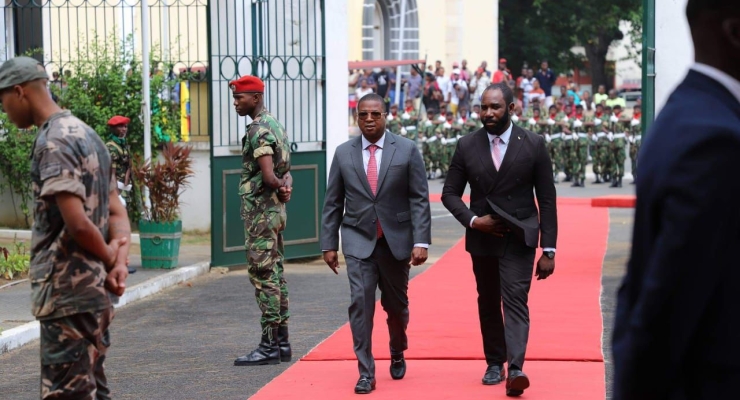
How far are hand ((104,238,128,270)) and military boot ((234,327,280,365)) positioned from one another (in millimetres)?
3475

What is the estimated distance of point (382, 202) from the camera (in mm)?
7848

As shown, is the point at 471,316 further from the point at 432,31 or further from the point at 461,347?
the point at 432,31

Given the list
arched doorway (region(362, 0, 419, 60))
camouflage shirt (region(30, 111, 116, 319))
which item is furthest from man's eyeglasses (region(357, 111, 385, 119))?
arched doorway (region(362, 0, 419, 60))

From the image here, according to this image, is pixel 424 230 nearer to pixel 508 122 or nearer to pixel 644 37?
pixel 508 122

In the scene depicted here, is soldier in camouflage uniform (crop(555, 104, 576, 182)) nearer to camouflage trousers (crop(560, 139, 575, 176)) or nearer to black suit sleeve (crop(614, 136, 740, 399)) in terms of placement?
camouflage trousers (crop(560, 139, 575, 176))

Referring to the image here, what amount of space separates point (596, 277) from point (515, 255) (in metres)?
5.89

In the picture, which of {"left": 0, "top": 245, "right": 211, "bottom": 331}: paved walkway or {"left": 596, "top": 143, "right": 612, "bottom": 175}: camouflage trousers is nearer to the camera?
{"left": 0, "top": 245, "right": 211, "bottom": 331}: paved walkway

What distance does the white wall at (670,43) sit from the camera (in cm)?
1209

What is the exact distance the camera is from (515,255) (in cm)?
748

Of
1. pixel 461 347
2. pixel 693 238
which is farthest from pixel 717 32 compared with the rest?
pixel 461 347

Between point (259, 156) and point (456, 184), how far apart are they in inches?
59.0

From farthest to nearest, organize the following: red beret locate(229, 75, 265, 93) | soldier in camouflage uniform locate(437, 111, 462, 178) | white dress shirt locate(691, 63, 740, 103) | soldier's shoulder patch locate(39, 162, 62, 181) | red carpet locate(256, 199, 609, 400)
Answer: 1. soldier in camouflage uniform locate(437, 111, 462, 178)
2. red beret locate(229, 75, 265, 93)
3. red carpet locate(256, 199, 609, 400)
4. soldier's shoulder patch locate(39, 162, 62, 181)
5. white dress shirt locate(691, 63, 740, 103)

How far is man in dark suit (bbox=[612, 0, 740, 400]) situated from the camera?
2.58 meters

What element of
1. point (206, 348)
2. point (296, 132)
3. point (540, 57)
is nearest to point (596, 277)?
point (296, 132)
